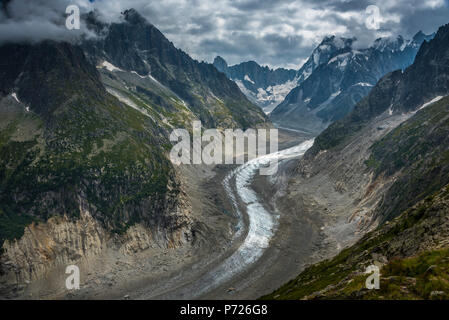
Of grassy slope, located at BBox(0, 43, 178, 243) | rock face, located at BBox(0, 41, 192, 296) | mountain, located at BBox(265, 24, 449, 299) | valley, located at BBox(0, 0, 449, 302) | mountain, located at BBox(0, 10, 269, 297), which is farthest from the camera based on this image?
grassy slope, located at BBox(0, 43, 178, 243)

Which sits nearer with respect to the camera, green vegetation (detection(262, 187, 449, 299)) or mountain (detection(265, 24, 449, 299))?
green vegetation (detection(262, 187, 449, 299))

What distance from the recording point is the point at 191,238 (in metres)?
124

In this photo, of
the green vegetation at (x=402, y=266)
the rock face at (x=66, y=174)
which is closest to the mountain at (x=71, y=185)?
the rock face at (x=66, y=174)

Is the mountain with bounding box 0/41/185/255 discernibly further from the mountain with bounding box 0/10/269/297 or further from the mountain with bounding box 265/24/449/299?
the mountain with bounding box 265/24/449/299

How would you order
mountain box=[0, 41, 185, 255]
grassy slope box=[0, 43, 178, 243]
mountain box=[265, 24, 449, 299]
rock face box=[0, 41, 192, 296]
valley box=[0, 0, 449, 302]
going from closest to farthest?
mountain box=[265, 24, 449, 299] → valley box=[0, 0, 449, 302] → rock face box=[0, 41, 192, 296] → grassy slope box=[0, 43, 178, 243] → mountain box=[0, 41, 185, 255]

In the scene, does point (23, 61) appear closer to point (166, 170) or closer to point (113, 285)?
point (166, 170)

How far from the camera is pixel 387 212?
107250 millimetres

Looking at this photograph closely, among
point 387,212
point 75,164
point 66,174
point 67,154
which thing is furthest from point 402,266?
point 67,154

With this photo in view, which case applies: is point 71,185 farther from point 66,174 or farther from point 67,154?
point 67,154

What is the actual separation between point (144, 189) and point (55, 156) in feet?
118

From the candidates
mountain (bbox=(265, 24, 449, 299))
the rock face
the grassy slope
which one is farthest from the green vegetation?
the grassy slope

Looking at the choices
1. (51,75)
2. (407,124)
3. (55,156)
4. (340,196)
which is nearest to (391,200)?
(340,196)

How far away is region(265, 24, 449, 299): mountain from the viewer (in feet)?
154

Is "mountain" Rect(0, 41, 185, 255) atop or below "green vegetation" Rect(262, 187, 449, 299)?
atop
